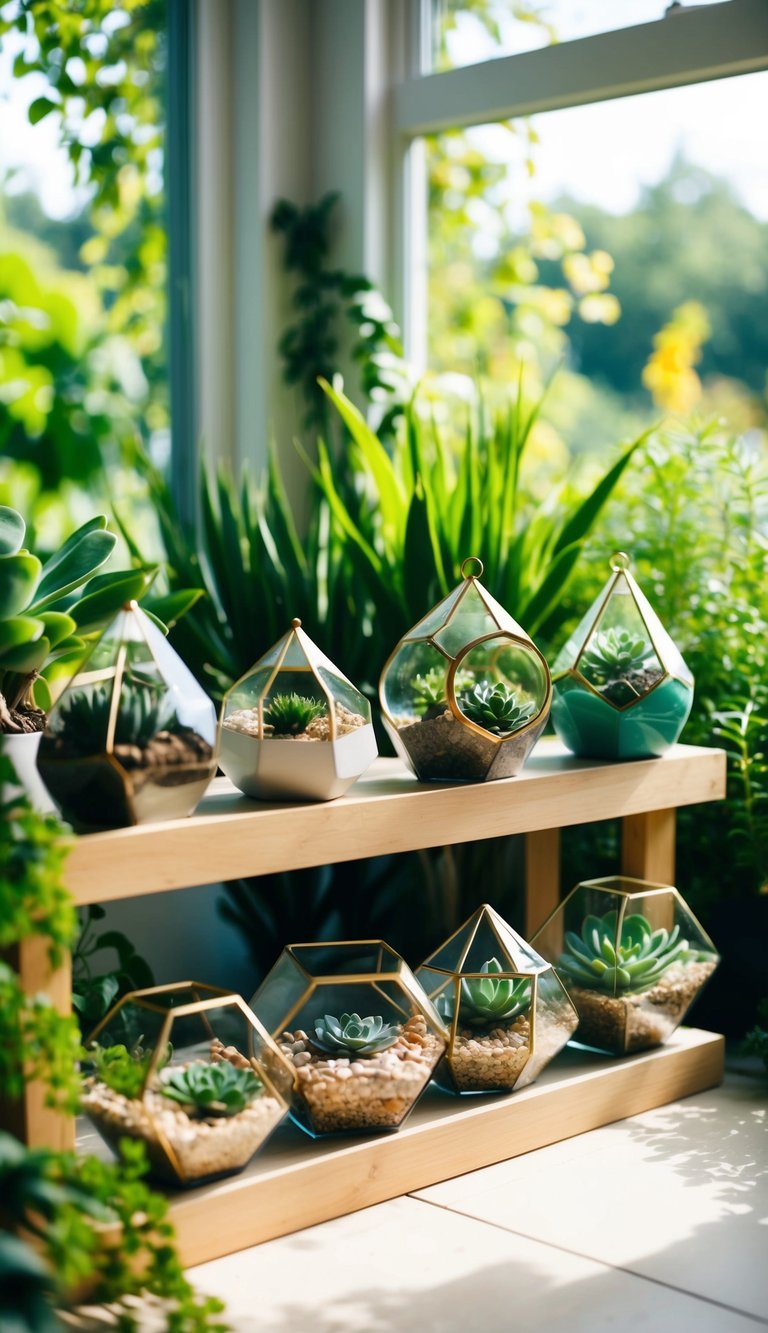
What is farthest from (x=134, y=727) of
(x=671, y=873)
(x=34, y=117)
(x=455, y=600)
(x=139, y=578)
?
(x=34, y=117)

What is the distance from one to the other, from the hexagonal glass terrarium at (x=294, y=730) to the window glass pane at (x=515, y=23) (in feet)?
4.46

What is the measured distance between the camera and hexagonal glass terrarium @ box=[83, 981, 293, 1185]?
130 centimetres

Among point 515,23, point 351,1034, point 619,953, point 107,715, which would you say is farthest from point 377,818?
point 515,23

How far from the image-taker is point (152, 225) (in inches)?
100.0

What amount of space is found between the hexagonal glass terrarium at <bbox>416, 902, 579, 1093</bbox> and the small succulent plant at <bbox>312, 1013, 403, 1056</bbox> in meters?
0.12

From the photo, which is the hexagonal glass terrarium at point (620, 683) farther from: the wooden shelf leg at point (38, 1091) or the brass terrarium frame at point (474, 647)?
the wooden shelf leg at point (38, 1091)

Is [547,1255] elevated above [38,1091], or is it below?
below

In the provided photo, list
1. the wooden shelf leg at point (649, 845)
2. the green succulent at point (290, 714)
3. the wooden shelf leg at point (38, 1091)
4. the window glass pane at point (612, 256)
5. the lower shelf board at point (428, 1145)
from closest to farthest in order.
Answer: the wooden shelf leg at point (38, 1091) → the lower shelf board at point (428, 1145) → the green succulent at point (290, 714) → the wooden shelf leg at point (649, 845) → the window glass pane at point (612, 256)

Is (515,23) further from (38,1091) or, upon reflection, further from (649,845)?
(38,1091)

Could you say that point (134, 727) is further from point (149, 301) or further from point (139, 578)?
point (149, 301)

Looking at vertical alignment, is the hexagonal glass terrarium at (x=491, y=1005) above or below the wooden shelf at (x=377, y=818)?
below

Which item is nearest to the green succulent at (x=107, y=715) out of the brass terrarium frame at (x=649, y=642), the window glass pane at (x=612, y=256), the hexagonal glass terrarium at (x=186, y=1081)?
the hexagonal glass terrarium at (x=186, y=1081)

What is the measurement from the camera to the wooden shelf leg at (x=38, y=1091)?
122 cm

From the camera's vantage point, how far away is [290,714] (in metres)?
1.45
